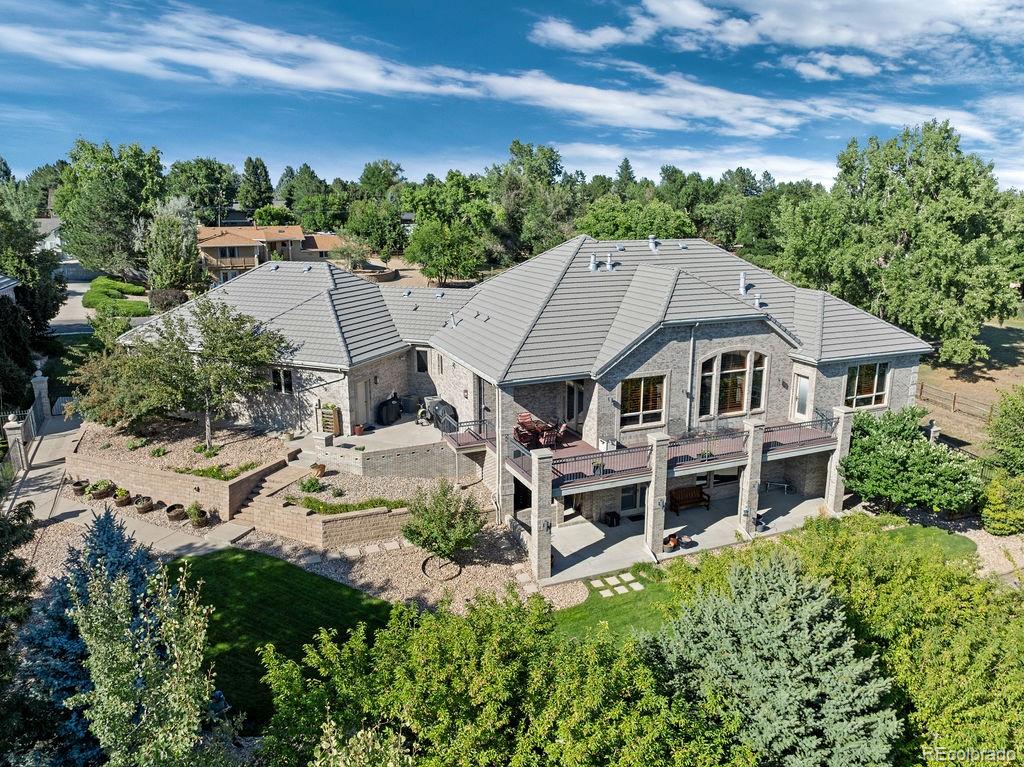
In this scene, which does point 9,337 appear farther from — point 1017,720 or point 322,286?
point 1017,720

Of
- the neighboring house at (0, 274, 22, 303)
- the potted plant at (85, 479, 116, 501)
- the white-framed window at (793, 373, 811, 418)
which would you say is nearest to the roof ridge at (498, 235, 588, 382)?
the white-framed window at (793, 373, 811, 418)

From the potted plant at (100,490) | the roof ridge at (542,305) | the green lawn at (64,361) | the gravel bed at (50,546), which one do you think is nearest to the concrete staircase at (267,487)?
the gravel bed at (50,546)

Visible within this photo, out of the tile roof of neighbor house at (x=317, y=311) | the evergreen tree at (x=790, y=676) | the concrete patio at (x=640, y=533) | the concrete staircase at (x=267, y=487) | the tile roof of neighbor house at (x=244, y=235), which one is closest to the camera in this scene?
the evergreen tree at (x=790, y=676)

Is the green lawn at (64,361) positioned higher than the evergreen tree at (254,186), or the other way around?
the evergreen tree at (254,186)

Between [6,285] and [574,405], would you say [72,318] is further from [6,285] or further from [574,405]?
[574,405]

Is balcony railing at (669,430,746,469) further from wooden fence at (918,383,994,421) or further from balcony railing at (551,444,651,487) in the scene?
wooden fence at (918,383,994,421)

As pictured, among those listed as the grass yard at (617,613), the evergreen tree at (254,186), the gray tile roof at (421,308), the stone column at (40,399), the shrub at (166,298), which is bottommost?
the grass yard at (617,613)

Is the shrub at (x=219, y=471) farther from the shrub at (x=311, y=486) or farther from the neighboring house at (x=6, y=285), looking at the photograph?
the neighboring house at (x=6, y=285)

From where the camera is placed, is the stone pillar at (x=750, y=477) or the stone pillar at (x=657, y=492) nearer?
the stone pillar at (x=657, y=492)
